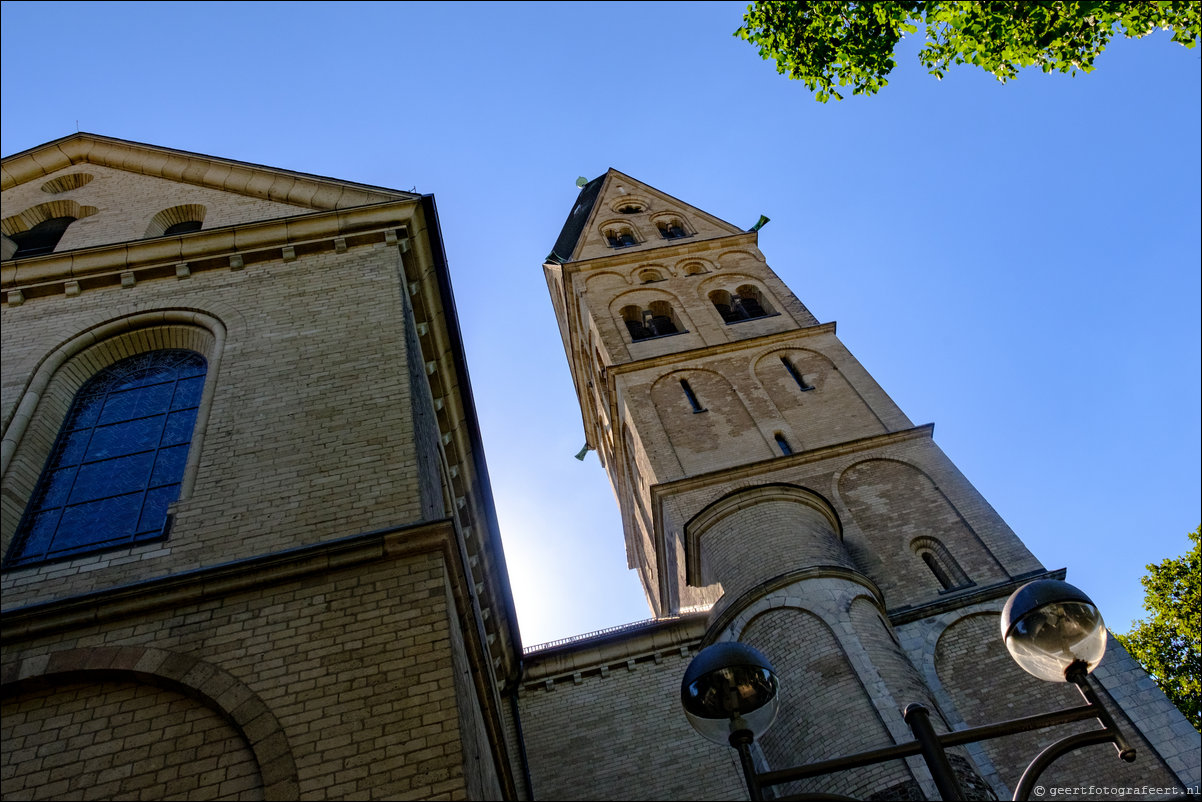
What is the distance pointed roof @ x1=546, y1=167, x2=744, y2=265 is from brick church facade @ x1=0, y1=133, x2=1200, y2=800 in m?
10.2

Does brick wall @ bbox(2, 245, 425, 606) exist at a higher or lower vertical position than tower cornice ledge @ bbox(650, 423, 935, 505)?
lower

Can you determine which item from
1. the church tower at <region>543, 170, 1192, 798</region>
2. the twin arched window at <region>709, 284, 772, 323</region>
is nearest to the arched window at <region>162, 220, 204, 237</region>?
the church tower at <region>543, 170, 1192, 798</region>

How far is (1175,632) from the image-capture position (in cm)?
2275

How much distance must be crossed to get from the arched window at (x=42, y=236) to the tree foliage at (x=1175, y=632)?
24400 mm

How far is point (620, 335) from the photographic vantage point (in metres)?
23.2

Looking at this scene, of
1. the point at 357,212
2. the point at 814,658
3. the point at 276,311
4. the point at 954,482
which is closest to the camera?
the point at 276,311

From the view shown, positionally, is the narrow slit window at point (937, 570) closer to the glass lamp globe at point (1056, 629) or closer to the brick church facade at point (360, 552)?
the brick church facade at point (360, 552)

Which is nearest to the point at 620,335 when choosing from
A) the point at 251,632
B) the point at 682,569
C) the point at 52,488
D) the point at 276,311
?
the point at 682,569

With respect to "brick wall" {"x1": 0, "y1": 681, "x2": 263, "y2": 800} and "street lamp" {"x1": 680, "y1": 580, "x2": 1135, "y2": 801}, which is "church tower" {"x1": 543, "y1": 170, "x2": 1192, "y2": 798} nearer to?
"street lamp" {"x1": 680, "y1": 580, "x2": 1135, "y2": 801}

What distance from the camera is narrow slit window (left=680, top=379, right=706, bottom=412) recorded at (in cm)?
2003

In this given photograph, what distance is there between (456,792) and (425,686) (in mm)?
760

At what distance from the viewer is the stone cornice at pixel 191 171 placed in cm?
1199

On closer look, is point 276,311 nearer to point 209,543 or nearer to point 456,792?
point 209,543

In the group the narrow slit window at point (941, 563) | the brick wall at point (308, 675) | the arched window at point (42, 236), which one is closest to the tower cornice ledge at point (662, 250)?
the narrow slit window at point (941, 563)
